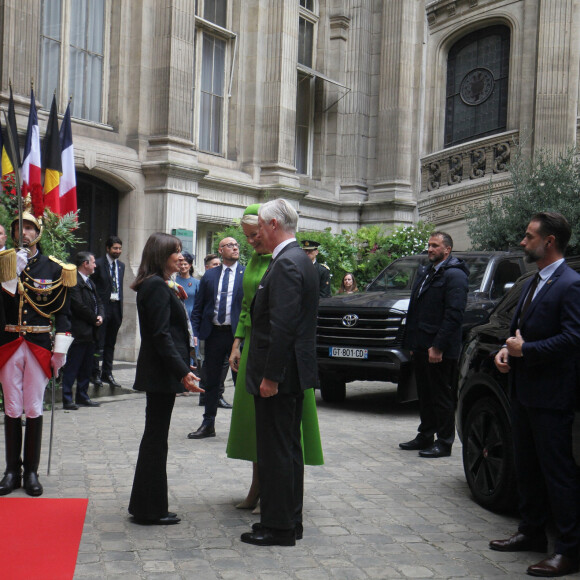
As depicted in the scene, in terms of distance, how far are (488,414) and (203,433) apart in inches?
133

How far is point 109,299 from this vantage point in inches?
440

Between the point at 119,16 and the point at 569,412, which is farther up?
the point at 119,16

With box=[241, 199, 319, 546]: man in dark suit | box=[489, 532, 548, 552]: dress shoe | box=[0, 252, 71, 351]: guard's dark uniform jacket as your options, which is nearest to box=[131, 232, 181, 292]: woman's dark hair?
box=[241, 199, 319, 546]: man in dark suit

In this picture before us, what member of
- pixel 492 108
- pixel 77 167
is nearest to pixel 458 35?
pixel 492 108

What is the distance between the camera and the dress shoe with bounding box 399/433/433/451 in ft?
26.1

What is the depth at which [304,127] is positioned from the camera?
72.7 ft

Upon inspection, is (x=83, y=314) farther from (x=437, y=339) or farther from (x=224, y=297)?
(x=437, y=339)

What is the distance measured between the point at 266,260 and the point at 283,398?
1.31 m

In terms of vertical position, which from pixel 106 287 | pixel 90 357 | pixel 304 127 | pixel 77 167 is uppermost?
pixel 304 127

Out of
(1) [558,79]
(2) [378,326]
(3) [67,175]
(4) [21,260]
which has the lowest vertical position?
(2) [378,326]

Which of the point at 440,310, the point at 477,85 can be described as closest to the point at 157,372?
the point at 440,310

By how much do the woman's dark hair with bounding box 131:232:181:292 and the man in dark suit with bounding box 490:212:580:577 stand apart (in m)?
2.19

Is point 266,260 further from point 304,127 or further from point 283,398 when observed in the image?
point 304,127

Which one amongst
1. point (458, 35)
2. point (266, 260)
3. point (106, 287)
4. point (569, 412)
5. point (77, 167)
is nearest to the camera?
point (569, 412)
